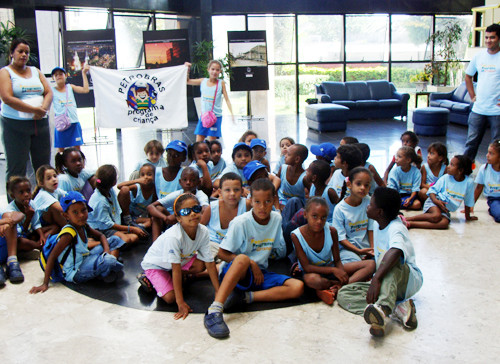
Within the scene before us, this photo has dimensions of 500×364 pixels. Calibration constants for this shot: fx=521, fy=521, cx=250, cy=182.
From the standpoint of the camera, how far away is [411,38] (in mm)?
14773

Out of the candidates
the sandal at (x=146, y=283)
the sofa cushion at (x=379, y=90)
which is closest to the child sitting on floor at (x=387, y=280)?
the sandal at (x=146, y=283)

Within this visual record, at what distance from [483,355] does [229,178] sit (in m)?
1.93

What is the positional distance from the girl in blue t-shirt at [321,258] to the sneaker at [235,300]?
44 cm

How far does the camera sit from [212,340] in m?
2.81

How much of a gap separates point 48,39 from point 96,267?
7.61 metres

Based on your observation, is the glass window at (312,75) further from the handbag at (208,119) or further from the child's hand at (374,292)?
the child's hand at (374,292)

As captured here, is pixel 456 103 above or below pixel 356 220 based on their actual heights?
above

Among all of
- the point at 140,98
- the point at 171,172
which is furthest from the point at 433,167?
the point at 140,98

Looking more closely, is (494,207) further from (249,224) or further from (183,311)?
(183,311)

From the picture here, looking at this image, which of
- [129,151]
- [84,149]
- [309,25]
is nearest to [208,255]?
[129,151]

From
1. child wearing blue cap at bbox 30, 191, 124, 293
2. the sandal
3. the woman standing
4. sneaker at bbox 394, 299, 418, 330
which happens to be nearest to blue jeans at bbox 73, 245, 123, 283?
child wearing blue cap at bbox 30, 191, 124, 293

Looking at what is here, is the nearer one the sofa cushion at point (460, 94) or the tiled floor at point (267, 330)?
the tiled floor at point (267, 330)

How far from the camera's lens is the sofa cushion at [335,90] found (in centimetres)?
1272

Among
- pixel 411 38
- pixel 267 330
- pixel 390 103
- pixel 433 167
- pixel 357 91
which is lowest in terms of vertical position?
pixel 267 330
